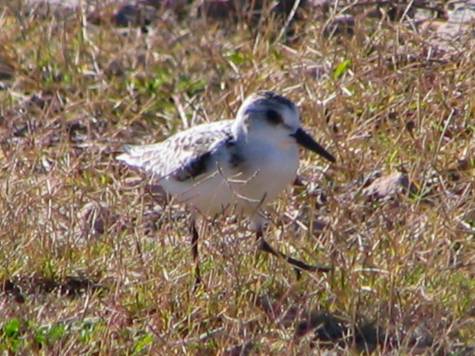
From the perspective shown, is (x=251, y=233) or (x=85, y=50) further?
(x=85, y=50)

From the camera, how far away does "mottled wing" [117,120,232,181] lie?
23.0 ft

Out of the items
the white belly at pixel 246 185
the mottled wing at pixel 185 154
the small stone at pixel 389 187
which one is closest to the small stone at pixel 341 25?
the small stone at pixel 389 187

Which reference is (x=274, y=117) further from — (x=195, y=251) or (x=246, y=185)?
(x=195, y=251)

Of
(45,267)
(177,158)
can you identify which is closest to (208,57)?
(177,158)

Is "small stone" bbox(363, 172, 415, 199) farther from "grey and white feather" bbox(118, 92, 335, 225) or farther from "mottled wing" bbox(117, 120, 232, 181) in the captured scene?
"mottled wing" bbox(117, 120, 232, 181)

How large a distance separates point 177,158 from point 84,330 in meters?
1.28

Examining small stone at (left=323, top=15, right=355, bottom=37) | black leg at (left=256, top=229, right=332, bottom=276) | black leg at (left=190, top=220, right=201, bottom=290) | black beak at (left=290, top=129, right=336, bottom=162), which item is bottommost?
small stone at (left=323, top=15, right=355, bottom=37)

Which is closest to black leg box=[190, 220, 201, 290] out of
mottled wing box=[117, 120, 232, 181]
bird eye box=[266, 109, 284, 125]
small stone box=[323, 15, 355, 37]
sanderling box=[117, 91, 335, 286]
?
sanderling box=[117, 91, 335, 286]

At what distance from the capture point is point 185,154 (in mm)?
7098

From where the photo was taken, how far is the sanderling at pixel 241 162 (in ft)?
22.3

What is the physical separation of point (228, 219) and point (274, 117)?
521 mm

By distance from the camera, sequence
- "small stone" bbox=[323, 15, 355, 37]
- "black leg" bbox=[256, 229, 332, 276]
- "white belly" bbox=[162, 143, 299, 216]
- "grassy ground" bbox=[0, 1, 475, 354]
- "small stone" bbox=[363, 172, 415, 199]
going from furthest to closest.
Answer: "small stone" bbox=[323, 15, 355, 37], "small stone" bbox=[363, 172, 415, 199], "white belly" bbox=[162, 143, 299, 216], "black leg" bbox=[256, 229, 332, 276], "grassy ground" bbox=[0, 1, 475, 354]

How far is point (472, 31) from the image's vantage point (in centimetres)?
878

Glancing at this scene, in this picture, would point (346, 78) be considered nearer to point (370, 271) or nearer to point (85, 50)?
point (85, 50)
